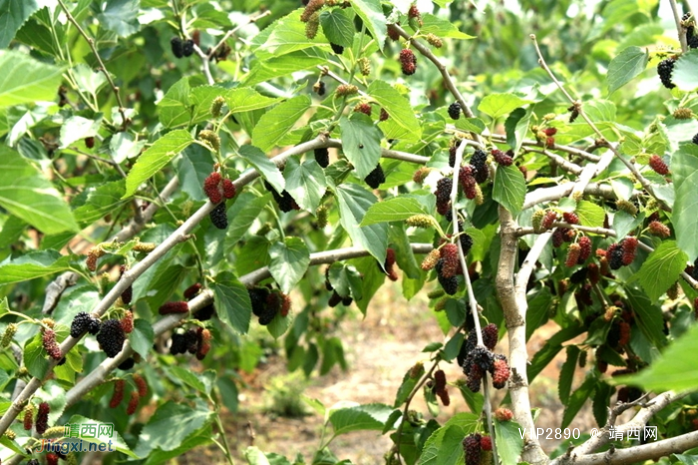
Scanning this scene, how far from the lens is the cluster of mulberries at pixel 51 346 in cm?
125

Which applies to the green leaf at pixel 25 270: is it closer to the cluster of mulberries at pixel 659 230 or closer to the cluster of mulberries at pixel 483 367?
the cluster of mulberries at pixel 483 367

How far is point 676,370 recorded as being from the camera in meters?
0.50

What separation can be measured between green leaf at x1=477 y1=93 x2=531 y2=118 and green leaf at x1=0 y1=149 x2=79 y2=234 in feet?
3.41

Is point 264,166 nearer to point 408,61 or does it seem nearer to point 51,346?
point 408,61

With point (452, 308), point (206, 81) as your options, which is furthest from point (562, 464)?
point (206, 81)

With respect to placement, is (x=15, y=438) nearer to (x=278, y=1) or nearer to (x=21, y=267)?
(x=21, y=267)

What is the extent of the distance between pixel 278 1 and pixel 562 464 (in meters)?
2.27

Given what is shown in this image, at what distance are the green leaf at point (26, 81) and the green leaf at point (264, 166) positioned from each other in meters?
0.60

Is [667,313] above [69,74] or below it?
below

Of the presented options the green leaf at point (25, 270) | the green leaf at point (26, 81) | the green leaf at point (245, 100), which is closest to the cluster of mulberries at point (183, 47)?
the green leaf at point (245, 100)

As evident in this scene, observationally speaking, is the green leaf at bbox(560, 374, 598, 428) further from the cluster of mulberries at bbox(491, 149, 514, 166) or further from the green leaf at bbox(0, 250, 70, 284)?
the green leaf at bbox(0, 250, 70, 284)

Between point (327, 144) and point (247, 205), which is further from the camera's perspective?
point (247, 205)

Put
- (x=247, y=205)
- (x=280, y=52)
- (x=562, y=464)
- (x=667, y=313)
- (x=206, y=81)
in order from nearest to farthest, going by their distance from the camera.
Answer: (x=562, y=464) → (x=280, y=52) → (x=247, y=205) → (x=667, y=313) → (x=206, y=81)

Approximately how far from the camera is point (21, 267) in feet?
4.38
